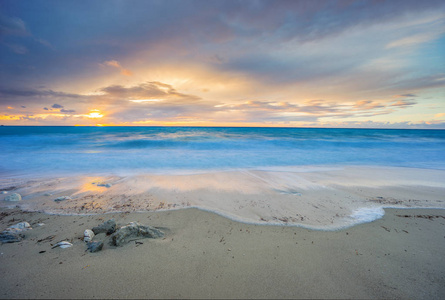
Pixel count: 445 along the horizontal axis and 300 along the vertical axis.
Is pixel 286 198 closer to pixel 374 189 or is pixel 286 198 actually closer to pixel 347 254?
pixel 347 254

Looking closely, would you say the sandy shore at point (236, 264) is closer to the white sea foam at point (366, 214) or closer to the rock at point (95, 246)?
the rock at point (95, 246)

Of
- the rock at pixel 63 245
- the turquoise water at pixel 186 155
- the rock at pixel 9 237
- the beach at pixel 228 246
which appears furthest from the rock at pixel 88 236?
the turquoise water at pixel 186 155

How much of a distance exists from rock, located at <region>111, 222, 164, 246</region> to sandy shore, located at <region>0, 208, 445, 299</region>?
0.41ft

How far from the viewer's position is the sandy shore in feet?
7.43

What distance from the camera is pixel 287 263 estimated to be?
271cm

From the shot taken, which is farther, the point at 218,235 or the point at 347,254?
the point at 218,235

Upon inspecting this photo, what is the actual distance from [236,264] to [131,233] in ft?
6.17

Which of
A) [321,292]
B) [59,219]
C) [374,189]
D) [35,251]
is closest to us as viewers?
[321,292]

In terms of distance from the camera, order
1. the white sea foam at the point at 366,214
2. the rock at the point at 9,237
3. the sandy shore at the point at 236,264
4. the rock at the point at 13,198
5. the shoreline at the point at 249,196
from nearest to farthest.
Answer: the sandy shore at the point at 236,264 < the rock at the point at 9,237 < the white sea foam at the point at 366,214 < the shoreline at the point at 249,196 < the rock at the point at 13,198

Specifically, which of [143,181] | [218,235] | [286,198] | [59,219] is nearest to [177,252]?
[218,235]

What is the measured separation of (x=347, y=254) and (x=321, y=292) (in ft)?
3.37

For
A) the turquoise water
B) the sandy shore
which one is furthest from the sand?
the turquoise water

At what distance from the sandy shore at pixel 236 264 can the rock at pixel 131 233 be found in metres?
0.13

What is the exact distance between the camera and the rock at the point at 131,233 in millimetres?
3031
